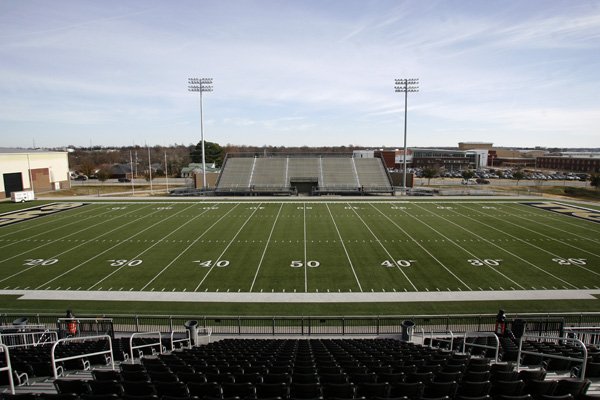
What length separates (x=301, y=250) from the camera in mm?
25203

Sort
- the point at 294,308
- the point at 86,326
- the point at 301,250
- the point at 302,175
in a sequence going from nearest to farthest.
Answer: the point at 86,326 → the point at 294,308 → the point at 301,250 → the point at 302,175

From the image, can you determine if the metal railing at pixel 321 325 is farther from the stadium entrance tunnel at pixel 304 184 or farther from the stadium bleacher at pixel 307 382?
the stadium entrance tunnel at pixel 304 184

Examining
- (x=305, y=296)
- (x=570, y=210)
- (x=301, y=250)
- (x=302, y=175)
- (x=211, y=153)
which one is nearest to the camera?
(x=305, y=296)

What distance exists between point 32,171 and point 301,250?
2062 inches

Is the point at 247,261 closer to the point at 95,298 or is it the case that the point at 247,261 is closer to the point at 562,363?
the point at 95,298

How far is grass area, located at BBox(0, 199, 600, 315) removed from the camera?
17.2m

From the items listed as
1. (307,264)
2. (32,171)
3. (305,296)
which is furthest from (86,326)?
(32,171)

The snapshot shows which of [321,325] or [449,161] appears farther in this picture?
[449,161]

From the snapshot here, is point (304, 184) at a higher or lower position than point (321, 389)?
lower

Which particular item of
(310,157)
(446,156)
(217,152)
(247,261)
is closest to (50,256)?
(247,261)

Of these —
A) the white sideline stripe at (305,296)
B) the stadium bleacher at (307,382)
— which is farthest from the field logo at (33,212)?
the stadium bleacher at (307,382)

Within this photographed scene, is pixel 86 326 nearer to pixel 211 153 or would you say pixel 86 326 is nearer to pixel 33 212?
pixel 33 212

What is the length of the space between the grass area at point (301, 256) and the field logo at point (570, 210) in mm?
1641

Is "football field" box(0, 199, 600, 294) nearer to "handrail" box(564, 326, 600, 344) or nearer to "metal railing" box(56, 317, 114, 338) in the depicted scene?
"metal railing" box(56, 317, 114, 338)
